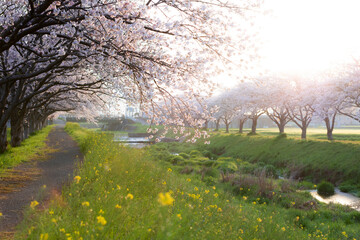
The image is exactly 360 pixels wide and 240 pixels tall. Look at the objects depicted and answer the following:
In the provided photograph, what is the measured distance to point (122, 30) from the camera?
18.0ft

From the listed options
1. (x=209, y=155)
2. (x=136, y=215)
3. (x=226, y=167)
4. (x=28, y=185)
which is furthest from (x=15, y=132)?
(x=209, y=155)

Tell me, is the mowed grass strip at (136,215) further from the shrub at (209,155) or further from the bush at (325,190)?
the shrub at (209,155)

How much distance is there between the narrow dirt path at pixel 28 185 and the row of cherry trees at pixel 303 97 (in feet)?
19.0

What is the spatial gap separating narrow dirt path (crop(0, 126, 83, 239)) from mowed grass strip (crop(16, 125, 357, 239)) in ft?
1.75

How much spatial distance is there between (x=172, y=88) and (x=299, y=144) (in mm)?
17631

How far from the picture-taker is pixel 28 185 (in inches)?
300

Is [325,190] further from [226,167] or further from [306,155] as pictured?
[226,167]

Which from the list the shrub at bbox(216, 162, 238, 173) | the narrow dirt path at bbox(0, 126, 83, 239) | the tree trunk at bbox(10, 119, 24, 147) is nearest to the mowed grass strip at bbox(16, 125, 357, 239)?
the narrow dirt path at bbox(0, 126, 83, 239)

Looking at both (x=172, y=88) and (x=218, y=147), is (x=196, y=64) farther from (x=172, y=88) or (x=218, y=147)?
(x=218, y=147)

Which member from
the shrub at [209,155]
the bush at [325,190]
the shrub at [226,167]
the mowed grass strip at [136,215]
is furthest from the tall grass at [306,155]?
the mowed grass strip at [136,215]

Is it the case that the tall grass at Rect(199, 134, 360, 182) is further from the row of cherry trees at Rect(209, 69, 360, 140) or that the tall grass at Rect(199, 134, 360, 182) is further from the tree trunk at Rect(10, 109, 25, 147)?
the tree trunk at Rect(10, 109, 25, 147)

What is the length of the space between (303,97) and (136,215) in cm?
2185

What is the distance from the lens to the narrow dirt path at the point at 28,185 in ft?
16.1

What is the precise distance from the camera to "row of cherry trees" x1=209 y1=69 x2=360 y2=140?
19.0 meters
